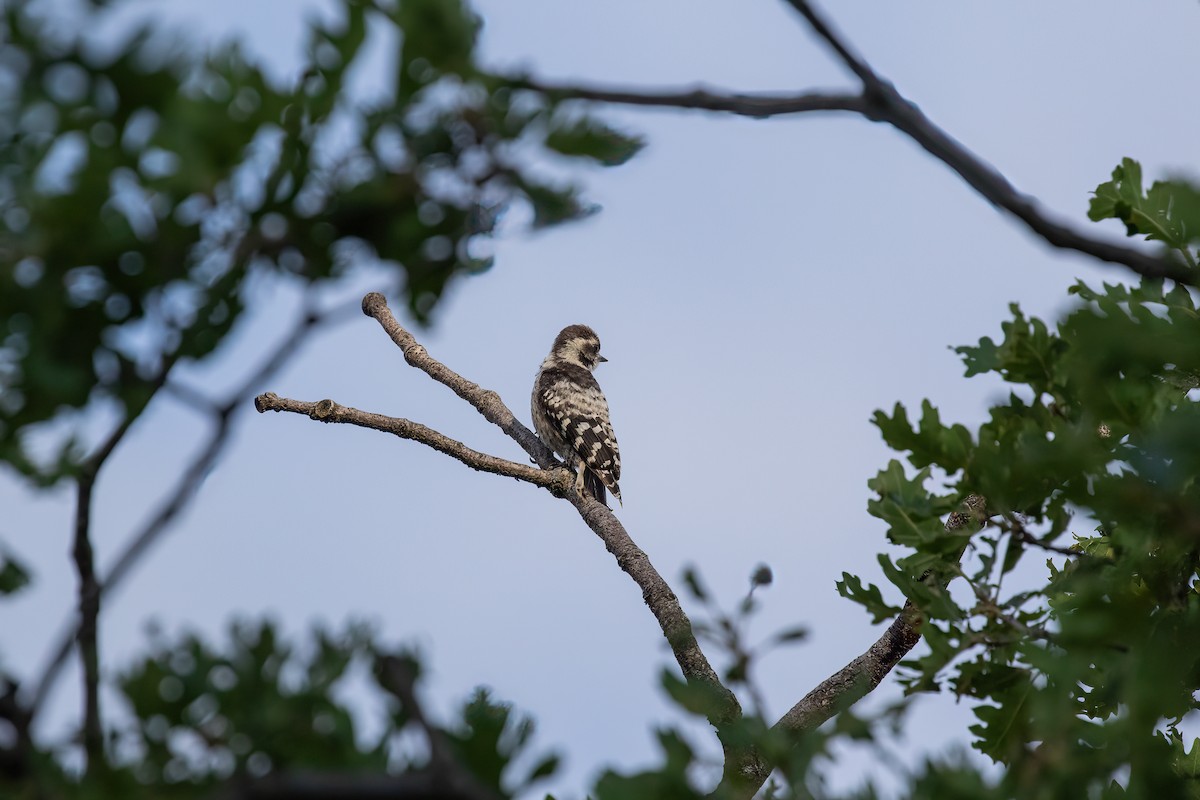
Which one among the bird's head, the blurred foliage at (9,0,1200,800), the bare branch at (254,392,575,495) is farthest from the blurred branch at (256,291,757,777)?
the bird's head

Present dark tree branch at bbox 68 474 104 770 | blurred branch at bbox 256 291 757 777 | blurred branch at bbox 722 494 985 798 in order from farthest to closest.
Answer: blurred branch at bbox 256 291 757 777
blurred branch at bbox 722 494 985 798
dark tree branch at bbox 68 474 104 770

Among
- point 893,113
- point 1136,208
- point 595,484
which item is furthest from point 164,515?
point 595,484

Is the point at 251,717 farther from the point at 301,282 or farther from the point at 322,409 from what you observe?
the point at 322,409

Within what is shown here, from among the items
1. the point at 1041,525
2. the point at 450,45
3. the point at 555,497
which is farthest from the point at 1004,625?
the point at 555,497

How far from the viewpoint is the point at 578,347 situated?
12883 millimetres

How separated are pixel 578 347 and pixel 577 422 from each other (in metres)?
2.29

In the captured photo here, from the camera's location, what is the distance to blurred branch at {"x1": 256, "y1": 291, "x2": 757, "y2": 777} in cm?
548

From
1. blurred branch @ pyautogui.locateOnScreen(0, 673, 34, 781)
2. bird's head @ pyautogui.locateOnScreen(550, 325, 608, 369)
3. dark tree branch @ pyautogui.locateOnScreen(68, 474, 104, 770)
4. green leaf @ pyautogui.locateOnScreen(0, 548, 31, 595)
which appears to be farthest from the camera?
bird's head @ pyautogui.locateOnScreen(550, 325, 608, 369)

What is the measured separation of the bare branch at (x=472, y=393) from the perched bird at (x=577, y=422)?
1633 millimetres

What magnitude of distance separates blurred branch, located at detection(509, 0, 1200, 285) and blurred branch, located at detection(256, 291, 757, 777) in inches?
80.2

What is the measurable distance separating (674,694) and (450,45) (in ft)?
4.42

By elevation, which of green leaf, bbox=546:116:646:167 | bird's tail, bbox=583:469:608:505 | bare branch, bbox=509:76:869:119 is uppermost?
bird's tail, bbox=583:469:608:505

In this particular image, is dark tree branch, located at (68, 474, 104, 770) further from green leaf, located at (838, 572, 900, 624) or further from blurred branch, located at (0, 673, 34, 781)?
green leaf, located at (838, 572, 900, 624)

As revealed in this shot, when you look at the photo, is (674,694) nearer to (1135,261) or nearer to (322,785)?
(322,785)
